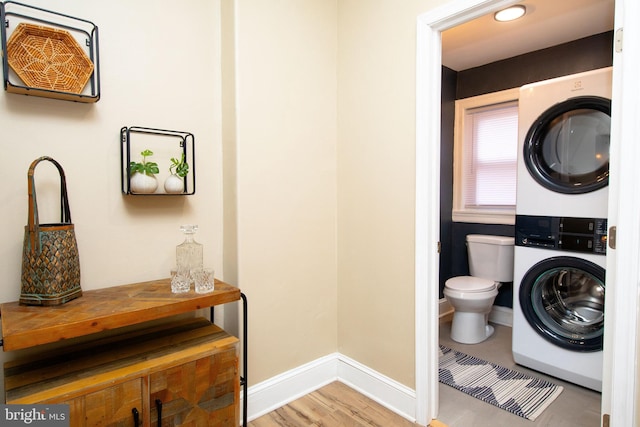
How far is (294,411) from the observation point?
6.53 feet

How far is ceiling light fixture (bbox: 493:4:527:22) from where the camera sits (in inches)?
92.6

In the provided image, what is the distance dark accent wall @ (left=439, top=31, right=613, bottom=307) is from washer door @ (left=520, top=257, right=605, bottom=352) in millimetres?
911

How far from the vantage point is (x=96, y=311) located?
48.9 inches

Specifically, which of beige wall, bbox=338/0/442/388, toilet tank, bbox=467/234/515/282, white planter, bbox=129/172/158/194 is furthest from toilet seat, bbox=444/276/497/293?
white planter, bbox=129/172/158/194

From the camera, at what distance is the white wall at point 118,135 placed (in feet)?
4.63

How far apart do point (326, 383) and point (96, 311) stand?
1.52m

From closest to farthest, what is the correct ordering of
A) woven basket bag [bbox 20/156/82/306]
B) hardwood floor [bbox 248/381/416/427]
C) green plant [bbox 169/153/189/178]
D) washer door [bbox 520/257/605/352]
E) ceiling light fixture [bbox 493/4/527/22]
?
woven basket bag [bbox 20/156/82/306] < green plant [bbox 169/153/189/178] < hardwood floor [bbox 248/381/416/427] < washer door [bbox 520/257/605/352] < ceiling light fixture [bbox 493/4/527/22]

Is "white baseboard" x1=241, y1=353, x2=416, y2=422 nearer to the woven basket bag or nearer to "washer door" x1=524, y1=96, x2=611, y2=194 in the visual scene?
the woven basket bag

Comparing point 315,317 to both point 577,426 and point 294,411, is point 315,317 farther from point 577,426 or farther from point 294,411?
point 577,426

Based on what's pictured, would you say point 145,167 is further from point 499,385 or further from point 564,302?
point 564,302

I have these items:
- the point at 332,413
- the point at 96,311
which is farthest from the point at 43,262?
the point at 332,413

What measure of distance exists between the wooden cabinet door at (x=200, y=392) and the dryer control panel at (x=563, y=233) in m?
2.03

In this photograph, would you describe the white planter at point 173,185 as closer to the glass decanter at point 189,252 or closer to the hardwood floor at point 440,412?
the glass decanter at point 189,252

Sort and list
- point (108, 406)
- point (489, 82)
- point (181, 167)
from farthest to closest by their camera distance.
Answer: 1. point (489, 82)
2. point (181, 167)
3. point (108, 406)
